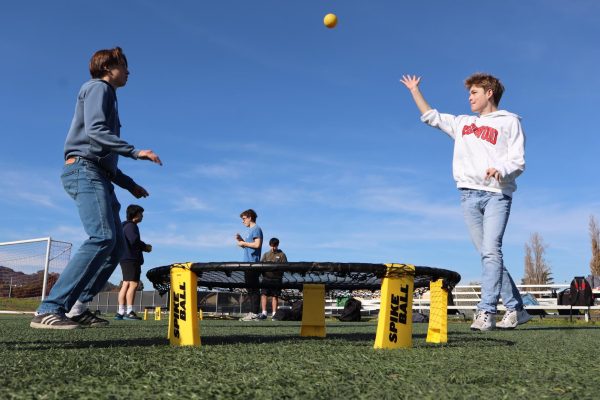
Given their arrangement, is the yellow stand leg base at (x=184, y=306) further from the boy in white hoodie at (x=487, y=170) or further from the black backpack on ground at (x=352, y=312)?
the black backpack on ground at (x=352, y=312)

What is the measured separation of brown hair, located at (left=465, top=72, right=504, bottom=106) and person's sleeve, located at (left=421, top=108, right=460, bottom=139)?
0.44 meters

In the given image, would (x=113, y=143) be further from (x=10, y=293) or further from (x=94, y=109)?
(x=10, y=293)

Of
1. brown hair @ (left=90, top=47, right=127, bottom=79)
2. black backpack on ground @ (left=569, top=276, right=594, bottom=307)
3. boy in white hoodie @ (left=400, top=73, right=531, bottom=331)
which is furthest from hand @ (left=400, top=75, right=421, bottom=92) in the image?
black backpack on ground @ (left=569, top=276, right=594, bottom=307)

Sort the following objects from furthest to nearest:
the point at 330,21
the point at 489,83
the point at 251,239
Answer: the point at 251,239
the point at 330,21
the point at 489,83

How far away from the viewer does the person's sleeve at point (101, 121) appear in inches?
141

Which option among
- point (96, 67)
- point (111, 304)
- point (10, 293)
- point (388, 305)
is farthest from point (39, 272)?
point (388, 305)

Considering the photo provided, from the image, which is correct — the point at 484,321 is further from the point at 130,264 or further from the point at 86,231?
the point at 130,264

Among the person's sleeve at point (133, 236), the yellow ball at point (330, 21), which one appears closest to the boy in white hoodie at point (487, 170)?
the yellow ball at point (330, 21)

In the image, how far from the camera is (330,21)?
6.62m

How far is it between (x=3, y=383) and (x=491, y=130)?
16.2 ft

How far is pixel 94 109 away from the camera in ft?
12.1

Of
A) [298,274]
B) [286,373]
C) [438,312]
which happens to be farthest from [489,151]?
[286,373]

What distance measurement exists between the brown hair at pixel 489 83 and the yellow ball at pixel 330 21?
181 centimetres

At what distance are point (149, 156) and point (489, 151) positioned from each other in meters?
3.51
